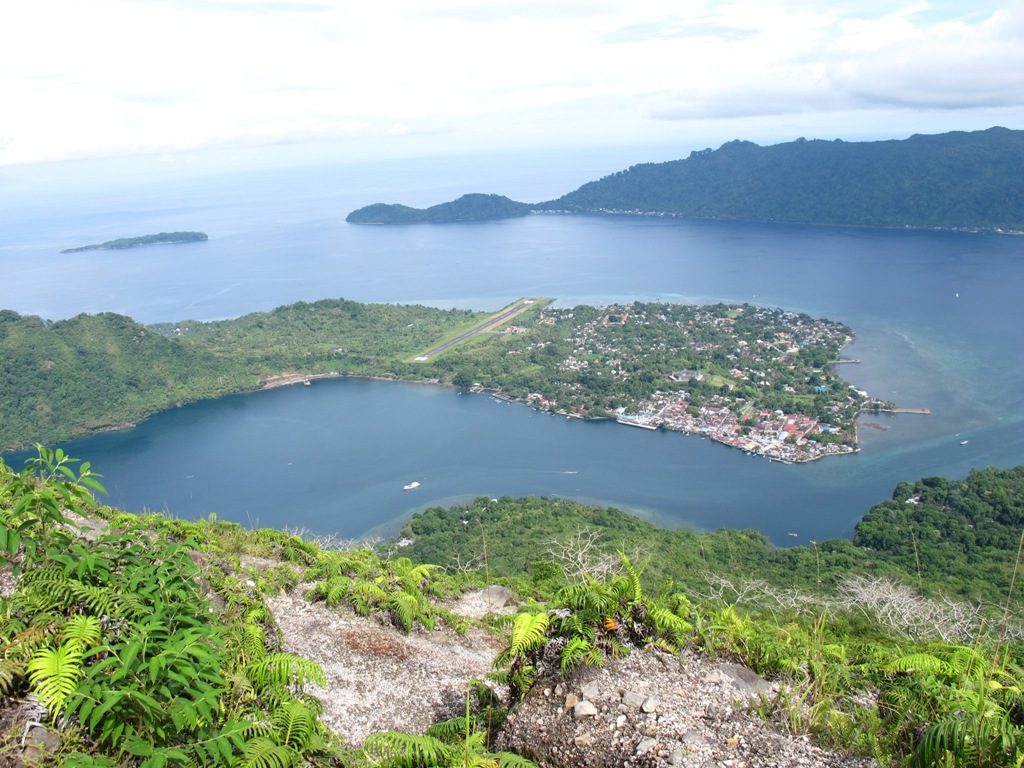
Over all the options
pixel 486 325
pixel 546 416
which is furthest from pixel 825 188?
pixel 546 416

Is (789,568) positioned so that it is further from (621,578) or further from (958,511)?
(621,578)

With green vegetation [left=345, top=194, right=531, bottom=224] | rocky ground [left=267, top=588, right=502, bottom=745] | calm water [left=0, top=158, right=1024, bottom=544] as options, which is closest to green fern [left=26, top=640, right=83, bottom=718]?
rocky ground [left=267, top=588, right=502, bottom=745]

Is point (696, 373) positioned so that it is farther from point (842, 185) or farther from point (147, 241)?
point (147, 241)

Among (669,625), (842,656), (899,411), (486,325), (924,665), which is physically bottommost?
(899,411)

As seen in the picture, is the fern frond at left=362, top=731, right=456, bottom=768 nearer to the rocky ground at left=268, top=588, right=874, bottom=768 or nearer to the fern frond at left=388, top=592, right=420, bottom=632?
the rocky ground at left=268, top=588, right=874, bottom=768

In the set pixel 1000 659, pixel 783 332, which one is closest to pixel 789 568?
pixel 1000 659

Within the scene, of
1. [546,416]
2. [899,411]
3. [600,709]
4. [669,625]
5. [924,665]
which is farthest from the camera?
[546,416]

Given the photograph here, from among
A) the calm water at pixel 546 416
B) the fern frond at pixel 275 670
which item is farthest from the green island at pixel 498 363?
the fern frond at pixel 275 670
